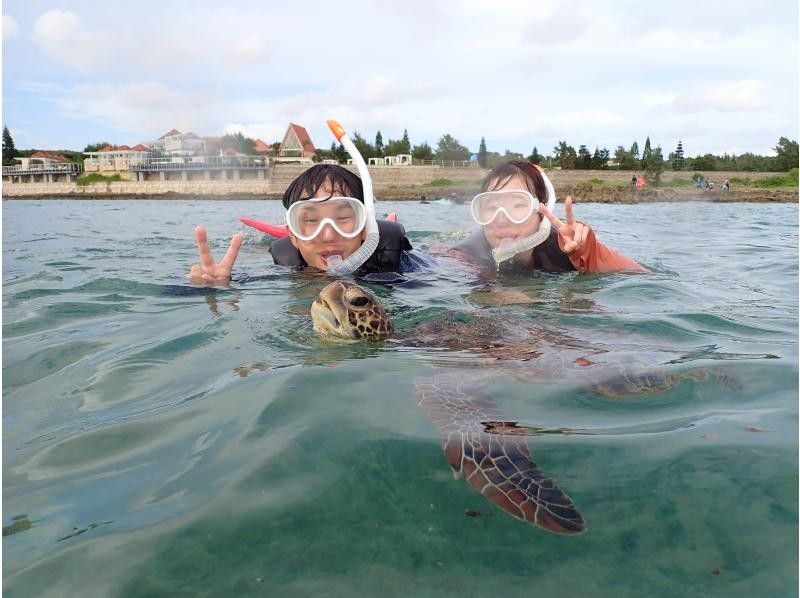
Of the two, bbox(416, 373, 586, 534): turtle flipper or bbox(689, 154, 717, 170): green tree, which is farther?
bbox(689, 154, 717, 170): green tree

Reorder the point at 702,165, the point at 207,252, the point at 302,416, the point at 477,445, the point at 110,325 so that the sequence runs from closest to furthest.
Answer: the point at 477,445 < the point at 302,416 < the point at 110,325 < the point at 207,252 < the point at 702,165

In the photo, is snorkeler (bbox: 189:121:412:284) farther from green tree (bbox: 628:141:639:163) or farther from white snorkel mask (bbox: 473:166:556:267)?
green tree (bbox: 628:141:639:163)

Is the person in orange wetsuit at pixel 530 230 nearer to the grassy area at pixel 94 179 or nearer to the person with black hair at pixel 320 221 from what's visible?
the person with black hair at pixel 320 221

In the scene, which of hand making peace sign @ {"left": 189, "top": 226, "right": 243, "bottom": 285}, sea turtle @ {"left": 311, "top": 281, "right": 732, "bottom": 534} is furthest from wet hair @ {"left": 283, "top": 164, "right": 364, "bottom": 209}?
sea turtle @ {"left": 311, "top": 281, "right": 732, "bottom": 534}

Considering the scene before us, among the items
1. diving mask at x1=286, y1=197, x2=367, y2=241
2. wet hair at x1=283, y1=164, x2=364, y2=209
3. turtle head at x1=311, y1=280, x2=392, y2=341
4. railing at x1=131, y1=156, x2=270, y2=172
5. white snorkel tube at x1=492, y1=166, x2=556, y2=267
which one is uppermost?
railing at x1=131, y1=156, x2=270, y2=172

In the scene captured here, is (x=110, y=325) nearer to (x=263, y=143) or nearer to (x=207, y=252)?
(x=207, y=252)

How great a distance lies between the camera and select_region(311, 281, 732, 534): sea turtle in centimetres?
169

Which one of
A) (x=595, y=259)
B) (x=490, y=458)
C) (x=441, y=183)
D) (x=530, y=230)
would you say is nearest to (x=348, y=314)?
(x=490, y=458)

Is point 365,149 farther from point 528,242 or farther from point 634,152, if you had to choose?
point 528,242

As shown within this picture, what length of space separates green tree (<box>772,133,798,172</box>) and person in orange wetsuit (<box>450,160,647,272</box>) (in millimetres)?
47875

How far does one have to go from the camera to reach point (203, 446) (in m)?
2.06

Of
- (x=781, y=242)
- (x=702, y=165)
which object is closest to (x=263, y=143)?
(x=702, y=165)

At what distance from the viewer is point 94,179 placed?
50.8 metres

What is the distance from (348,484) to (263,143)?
55862mm
